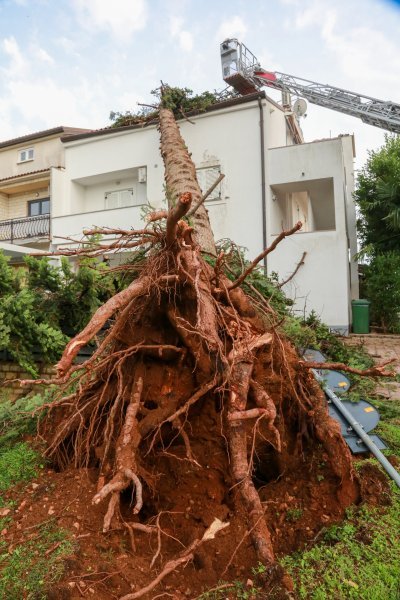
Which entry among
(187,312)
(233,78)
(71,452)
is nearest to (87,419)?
(71,452)

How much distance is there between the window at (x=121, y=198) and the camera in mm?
16172

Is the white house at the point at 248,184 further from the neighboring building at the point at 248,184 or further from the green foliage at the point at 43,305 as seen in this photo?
the green foliage at the point at 43,305

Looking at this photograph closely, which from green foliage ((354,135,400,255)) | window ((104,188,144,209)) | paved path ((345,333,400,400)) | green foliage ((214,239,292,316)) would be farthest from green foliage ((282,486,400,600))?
window ((104,188,144,209))

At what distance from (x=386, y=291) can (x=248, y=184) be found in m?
5.83

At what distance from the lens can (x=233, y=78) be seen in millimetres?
16531

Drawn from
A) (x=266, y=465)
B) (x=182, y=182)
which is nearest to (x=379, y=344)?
(x=182, y=182)

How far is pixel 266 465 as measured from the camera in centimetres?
350

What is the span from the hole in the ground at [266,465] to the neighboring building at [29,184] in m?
15.4

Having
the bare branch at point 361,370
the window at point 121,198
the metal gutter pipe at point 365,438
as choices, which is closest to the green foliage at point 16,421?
the bare branch at point 361,370

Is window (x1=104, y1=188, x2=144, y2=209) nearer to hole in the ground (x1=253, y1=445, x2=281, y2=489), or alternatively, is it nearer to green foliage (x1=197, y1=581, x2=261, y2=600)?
hole in the ground (x1=253, y1=445, x2=281, y2=489)

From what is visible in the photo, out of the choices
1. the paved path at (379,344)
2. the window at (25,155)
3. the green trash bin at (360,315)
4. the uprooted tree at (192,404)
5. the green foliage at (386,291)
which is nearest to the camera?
the uprooted tree at (192,404)

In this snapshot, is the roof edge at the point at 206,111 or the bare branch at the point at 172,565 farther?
the roof edge at the point at 206,111

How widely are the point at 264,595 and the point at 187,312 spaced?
6.24ft

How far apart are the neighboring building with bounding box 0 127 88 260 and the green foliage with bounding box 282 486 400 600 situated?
53.4ft
